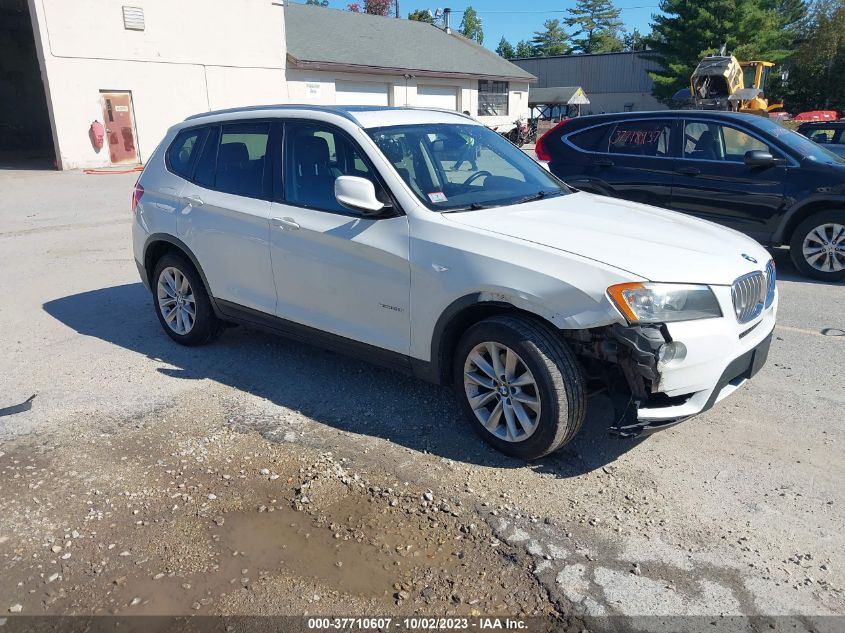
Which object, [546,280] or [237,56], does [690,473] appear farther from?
[237,56]

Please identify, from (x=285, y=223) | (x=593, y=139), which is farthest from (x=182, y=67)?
(x=285, y=223)

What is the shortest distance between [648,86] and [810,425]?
53.6 meters

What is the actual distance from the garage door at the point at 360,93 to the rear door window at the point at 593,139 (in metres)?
21.0

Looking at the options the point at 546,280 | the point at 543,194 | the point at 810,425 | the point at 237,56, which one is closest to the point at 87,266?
the point at 543,194

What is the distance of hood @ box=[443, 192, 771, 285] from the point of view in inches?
139

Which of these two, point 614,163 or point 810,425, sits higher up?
point 614,163

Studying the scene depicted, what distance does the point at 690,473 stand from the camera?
378 centimetres

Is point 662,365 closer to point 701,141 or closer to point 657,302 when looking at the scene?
point 657,302

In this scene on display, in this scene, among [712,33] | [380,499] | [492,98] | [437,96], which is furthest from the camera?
[712,33]

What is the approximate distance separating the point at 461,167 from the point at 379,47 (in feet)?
96.1

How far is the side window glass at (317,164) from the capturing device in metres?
4.44

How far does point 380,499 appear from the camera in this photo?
3.57m

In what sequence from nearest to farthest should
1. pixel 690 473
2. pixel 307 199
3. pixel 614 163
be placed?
pixel 690 473
pixel 307 199
pixel 614 163

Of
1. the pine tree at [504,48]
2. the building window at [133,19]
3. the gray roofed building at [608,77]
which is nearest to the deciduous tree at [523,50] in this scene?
the pine tree at [504,48]
